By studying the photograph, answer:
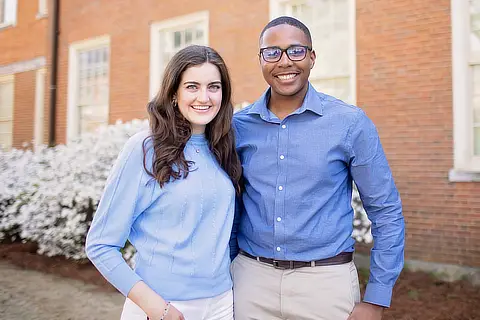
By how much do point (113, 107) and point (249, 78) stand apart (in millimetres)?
3649

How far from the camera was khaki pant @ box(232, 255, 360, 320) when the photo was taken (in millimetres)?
2104

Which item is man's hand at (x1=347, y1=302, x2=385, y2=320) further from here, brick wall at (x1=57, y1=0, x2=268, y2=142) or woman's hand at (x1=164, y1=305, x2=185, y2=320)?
brick wall at (x1=57, y1=0, x2=268, y2=142)

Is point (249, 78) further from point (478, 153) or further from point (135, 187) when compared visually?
point (135, 187)

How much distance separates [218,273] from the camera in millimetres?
1997

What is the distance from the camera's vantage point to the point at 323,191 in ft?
7.02

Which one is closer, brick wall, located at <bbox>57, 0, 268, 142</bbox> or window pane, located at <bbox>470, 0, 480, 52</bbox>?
window pane, located at <bbox>470, 0, 480, 52</bbox>

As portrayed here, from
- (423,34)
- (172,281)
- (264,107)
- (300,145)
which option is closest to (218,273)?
(172,281)

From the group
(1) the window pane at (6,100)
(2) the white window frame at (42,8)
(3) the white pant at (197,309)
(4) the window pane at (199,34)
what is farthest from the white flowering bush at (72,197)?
(1) the window pane at (6,100)

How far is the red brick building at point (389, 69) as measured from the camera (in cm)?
607

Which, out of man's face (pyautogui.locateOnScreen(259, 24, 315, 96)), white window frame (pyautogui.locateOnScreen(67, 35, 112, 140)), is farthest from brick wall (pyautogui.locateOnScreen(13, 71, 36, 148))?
man's face (pyautogui.locateOnScreen(259, 24, 315, 96))

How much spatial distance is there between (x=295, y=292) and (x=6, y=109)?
14129 millimetres

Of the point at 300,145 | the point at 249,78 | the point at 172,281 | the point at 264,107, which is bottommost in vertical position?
the point at 172,281

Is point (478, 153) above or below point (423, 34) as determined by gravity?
below

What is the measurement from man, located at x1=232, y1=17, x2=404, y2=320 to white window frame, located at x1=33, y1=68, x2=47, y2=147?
38.6 ft
